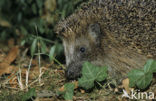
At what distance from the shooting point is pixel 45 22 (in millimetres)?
7031

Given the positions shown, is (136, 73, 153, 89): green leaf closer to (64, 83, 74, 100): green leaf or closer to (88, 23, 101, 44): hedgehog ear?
(64, 83, 74, 100): green leaf

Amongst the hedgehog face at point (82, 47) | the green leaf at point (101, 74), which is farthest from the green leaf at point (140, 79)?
the hedgehog face at point (82, 47)

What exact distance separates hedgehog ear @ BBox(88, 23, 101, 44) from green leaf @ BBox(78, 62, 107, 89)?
0.88 m

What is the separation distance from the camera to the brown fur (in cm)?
475

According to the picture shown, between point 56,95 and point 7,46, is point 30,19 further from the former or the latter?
point 56,95

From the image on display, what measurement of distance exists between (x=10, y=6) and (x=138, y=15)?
5.30 meters

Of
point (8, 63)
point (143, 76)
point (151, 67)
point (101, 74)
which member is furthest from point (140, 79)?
point (8, 63)

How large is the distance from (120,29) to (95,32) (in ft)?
1.52

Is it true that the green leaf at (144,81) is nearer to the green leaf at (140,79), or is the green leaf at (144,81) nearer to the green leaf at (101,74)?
the green leaf at (140,79)

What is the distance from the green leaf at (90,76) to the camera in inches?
165

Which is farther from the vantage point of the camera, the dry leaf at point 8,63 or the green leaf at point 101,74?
the dry leaf at point 8,63

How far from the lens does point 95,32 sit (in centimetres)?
495

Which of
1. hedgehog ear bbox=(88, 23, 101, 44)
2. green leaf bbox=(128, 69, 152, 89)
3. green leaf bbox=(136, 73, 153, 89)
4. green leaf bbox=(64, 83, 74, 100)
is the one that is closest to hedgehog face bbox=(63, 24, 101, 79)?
hedgehog ear bbox=(88, 23, 101, 44)

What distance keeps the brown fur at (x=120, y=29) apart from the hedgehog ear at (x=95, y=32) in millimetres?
65
